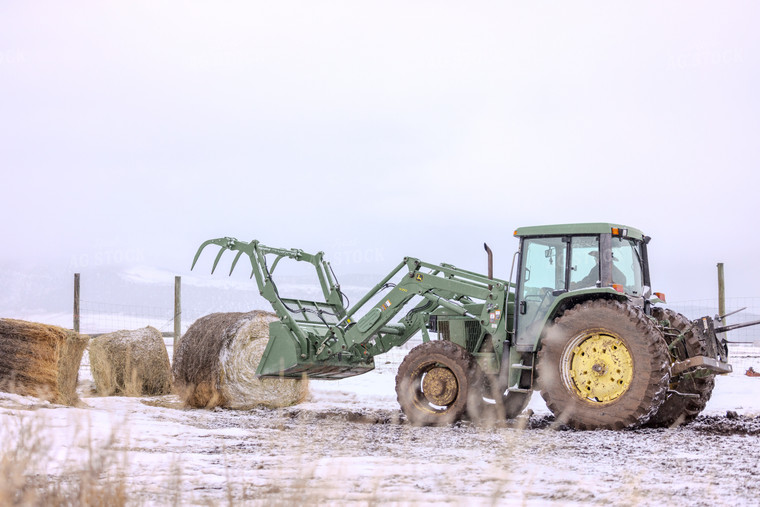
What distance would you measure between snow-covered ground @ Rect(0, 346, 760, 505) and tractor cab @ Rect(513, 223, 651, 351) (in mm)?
1140

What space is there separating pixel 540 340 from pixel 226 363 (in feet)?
13.4

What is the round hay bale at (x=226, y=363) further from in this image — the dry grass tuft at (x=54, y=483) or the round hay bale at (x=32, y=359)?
the dry grass tuft at (x=54, y=483)

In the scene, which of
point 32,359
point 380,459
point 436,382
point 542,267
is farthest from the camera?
point 436,382

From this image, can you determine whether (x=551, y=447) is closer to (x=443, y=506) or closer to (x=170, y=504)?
(x=443, y=506)

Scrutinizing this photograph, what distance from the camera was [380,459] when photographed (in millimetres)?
5137

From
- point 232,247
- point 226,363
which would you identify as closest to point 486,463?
point 226,363

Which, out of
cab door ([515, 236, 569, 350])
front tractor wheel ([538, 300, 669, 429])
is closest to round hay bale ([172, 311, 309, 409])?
cab door ([515, 236, 569, 350])

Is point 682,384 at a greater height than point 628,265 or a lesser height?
lesser

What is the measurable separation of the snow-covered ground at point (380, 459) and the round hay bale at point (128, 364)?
2.46 m

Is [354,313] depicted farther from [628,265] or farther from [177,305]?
[177,305]

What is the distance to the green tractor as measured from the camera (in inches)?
297

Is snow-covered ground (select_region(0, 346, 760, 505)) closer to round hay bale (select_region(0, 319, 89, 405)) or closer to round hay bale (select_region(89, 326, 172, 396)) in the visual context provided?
round hay bale (select_region(0, 319, 89, 405))

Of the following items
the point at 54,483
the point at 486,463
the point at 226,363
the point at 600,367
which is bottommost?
the point at 486,463

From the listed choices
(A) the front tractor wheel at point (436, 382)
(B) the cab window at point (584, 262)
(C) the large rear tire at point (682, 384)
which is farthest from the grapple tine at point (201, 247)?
(C) the large rear tire at point (682, 384)
